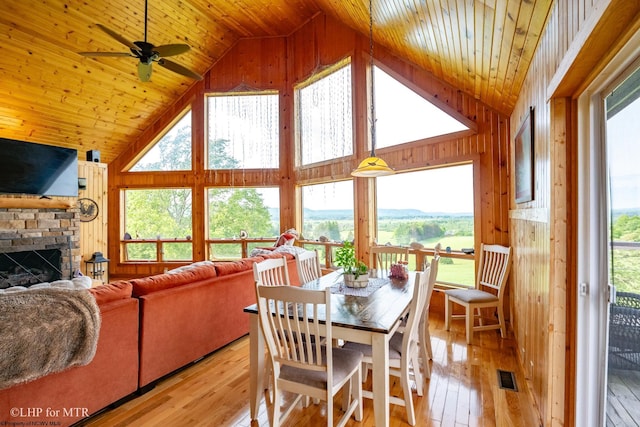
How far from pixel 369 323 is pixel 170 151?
22.0 ft

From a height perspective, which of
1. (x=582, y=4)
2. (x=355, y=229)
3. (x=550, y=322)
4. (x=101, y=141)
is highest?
(x=101, y=141)

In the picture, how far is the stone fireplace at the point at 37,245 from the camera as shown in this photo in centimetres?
470

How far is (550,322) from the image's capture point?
5.86 ft

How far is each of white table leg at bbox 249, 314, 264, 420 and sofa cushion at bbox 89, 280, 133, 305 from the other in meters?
0.99

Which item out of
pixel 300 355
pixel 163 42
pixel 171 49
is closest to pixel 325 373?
pixel 300 355

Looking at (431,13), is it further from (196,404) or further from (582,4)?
(196,404)

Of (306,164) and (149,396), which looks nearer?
(149,396)

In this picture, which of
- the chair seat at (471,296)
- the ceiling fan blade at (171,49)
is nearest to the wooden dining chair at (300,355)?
the chair seat at (471,296)

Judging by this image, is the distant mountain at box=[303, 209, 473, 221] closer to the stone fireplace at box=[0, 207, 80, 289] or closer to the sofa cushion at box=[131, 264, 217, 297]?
the sofa cushion at box=[131, 264, 217, 297]

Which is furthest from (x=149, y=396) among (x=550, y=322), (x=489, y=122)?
(x=489, y=122)

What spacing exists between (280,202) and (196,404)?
183 inches

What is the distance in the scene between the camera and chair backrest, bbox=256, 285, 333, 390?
65.2 inches

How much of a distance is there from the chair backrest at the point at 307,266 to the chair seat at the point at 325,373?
1.11 meters

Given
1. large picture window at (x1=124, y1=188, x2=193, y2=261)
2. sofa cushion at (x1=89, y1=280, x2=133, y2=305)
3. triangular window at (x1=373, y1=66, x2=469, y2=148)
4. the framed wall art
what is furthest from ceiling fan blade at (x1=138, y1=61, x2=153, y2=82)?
large picture window at (x1=124, y1=188, x2=193, y2=261)
